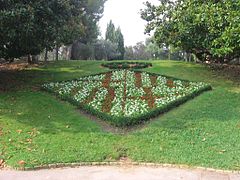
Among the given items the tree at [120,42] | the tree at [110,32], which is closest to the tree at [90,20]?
the tree at [120,42]

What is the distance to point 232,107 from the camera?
10.9m

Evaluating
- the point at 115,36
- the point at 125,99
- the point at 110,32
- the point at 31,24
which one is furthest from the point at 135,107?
the point at 110,32

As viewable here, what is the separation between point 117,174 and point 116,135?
213cm

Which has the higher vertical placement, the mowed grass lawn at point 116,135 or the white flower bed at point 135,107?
the white flower bed at point 135,107

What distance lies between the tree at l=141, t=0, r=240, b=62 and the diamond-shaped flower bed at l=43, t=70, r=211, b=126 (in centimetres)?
170

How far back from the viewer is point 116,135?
→ 28.8 ft

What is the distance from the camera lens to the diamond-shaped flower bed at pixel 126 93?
993 centimetres

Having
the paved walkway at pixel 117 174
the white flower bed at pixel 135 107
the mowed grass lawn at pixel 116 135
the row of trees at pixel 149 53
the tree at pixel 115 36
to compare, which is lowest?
the paved walkway at pixel 117 174

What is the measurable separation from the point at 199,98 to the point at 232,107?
47.6 inches

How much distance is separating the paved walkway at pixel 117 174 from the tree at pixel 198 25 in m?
6.00

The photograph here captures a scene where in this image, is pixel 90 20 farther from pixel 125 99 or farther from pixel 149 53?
pixel 149 53

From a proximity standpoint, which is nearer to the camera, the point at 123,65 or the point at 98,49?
the point at 123,65

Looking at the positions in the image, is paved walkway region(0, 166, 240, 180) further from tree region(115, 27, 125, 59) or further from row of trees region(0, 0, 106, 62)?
tree region(115, 27, 125, 59)

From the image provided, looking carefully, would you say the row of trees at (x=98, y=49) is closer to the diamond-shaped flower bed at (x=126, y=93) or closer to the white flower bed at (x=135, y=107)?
the diamond-shaped flower bed at (x=126, y=93)
